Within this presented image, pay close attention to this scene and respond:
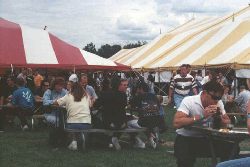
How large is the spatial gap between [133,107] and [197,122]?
427 centimetres

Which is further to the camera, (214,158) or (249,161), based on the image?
(214,158)

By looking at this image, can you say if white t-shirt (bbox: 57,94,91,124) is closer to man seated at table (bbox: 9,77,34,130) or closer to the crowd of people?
the crowd of people

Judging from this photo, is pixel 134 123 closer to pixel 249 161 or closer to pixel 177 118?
pixel 177 118

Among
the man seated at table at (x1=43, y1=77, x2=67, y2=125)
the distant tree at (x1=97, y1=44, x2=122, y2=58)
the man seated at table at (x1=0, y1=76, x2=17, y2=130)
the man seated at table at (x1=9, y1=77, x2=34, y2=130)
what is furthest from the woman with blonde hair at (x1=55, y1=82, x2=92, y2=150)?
the distant tree at (x1=97, y1=44, x2=122, y2=58)

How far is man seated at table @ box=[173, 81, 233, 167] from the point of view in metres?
5.08

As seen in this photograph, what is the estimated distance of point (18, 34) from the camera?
43.0ft

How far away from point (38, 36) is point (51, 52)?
922 millimetres

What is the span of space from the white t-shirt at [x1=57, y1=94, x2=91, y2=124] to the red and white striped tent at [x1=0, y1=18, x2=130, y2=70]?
370 cm

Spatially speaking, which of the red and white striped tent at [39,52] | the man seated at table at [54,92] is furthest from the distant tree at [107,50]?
the man seated at table at [54,92]

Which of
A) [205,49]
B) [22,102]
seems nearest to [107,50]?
[205,49]

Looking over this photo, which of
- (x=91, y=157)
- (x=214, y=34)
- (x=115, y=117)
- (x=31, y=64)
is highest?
(x=214, y=34)

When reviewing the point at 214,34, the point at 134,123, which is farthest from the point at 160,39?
the point at 134,123

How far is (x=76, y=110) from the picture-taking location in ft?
27.2

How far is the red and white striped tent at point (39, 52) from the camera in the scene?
12102 mm
